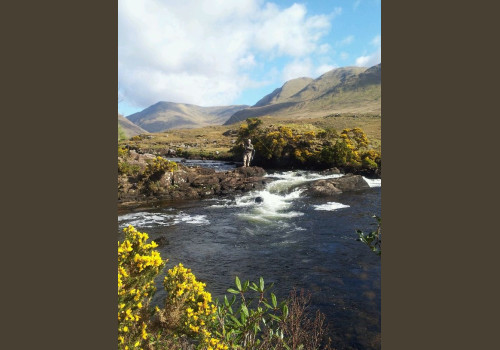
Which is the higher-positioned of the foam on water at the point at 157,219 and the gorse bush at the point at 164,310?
the gorse bush at the point at 164,310

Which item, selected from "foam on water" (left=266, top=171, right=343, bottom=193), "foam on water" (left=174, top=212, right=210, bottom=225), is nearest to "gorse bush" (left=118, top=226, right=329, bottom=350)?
"foam on water" (left=174, top=212, right=210, bottom=225)

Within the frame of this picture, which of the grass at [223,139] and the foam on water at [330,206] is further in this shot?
the grass at [223,139]

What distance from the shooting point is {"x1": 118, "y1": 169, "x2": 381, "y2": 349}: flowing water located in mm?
9406

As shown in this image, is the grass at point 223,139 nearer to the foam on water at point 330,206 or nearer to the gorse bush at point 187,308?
the foam on water at point 330,206

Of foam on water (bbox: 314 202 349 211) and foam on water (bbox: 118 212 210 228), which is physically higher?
foam on water (bbox: 314 202 349 211)

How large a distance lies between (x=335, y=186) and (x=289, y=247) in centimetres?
1240

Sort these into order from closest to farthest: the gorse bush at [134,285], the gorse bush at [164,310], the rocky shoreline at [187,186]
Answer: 1. the gorse bush at [134,285]
2. the gorse bush at [164,310]
3. the rocky shoreline at [187,186]

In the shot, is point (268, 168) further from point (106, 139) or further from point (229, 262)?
point (106, 139)

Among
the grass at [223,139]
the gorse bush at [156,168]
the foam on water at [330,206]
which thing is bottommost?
the foam on water at [330,206]

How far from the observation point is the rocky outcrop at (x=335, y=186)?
24.0 meters

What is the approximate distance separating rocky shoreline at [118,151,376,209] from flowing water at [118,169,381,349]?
150 cm

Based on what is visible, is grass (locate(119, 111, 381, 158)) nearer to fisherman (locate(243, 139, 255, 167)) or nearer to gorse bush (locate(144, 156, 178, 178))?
fisherman (locate(243, 139, 255, 167))

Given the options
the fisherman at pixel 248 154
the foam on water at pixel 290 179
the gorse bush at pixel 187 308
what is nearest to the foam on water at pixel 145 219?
the foam on water at pixel 290 179

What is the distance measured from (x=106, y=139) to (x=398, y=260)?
1397 millimetres
